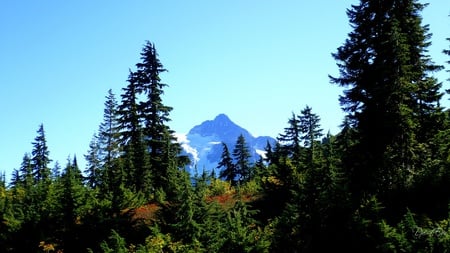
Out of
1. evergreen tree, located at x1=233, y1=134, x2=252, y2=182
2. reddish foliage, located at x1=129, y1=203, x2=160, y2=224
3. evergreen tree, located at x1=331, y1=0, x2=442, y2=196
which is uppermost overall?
evergreen tree, located at x1=233, y1=134, x2=252, y2=182

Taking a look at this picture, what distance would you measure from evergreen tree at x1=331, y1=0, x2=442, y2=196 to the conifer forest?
56 millimetres

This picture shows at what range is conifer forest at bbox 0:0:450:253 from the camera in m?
18.9

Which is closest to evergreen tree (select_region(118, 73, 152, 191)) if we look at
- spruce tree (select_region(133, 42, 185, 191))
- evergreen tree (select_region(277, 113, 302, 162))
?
spruce tree (select_region(133, 42, 185, 191))

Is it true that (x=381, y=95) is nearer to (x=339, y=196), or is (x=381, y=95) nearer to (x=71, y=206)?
(x=339, y=196)

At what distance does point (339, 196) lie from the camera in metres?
19.2

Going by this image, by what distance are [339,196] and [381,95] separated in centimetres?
611

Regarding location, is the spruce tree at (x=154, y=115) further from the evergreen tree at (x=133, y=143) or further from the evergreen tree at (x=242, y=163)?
the evergreen tree at (x=242, y=163)

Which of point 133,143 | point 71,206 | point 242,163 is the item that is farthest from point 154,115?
point 242,163

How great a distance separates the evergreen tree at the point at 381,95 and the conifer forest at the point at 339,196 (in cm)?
6

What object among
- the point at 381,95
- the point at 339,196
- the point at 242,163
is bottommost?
the point at 339,196

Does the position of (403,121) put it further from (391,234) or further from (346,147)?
(391,234)

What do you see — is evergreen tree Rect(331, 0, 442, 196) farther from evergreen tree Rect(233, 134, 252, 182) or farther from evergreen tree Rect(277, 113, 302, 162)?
evergreen tree Rect(233, 134, 252, 182)

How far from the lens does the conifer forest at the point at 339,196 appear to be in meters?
18.9

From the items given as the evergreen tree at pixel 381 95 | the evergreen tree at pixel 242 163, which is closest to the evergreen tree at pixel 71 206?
the evergreen tree at pixel 381 95
